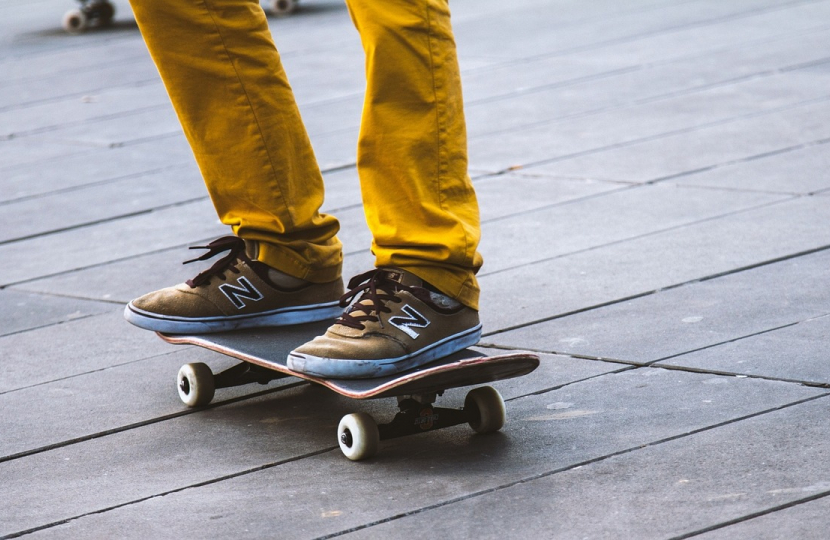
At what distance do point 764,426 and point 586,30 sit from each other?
6.65 m

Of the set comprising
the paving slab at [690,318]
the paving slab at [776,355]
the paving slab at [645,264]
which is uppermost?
the paving slab at [776,355]

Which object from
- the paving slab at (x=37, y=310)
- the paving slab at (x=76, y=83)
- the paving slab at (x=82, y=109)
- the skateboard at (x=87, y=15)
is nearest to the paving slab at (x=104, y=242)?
the paving slab at (x=37, y=310)

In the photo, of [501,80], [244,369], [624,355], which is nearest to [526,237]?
[624,355]

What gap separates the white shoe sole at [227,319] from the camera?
2.76 m

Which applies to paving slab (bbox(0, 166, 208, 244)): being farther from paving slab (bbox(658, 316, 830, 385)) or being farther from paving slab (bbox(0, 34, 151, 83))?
paving slab (bbox(0, 34, 151, 83))

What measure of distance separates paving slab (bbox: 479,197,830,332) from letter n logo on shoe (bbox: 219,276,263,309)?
0.61 metres

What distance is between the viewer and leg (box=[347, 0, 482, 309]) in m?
2.33

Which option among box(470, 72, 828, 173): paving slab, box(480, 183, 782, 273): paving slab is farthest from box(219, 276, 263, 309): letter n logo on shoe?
box(470, 72, 828, 173): paving slab

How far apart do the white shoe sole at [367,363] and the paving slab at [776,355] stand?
0.58m

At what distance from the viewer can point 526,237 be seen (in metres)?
4.05

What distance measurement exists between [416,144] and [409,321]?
33 cm

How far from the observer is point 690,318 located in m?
3.06

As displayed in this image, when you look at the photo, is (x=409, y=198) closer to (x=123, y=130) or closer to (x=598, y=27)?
(x=123, y=130)

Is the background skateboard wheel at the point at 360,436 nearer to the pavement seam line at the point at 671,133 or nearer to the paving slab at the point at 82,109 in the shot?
the pavement seam line at the point at 671,133
